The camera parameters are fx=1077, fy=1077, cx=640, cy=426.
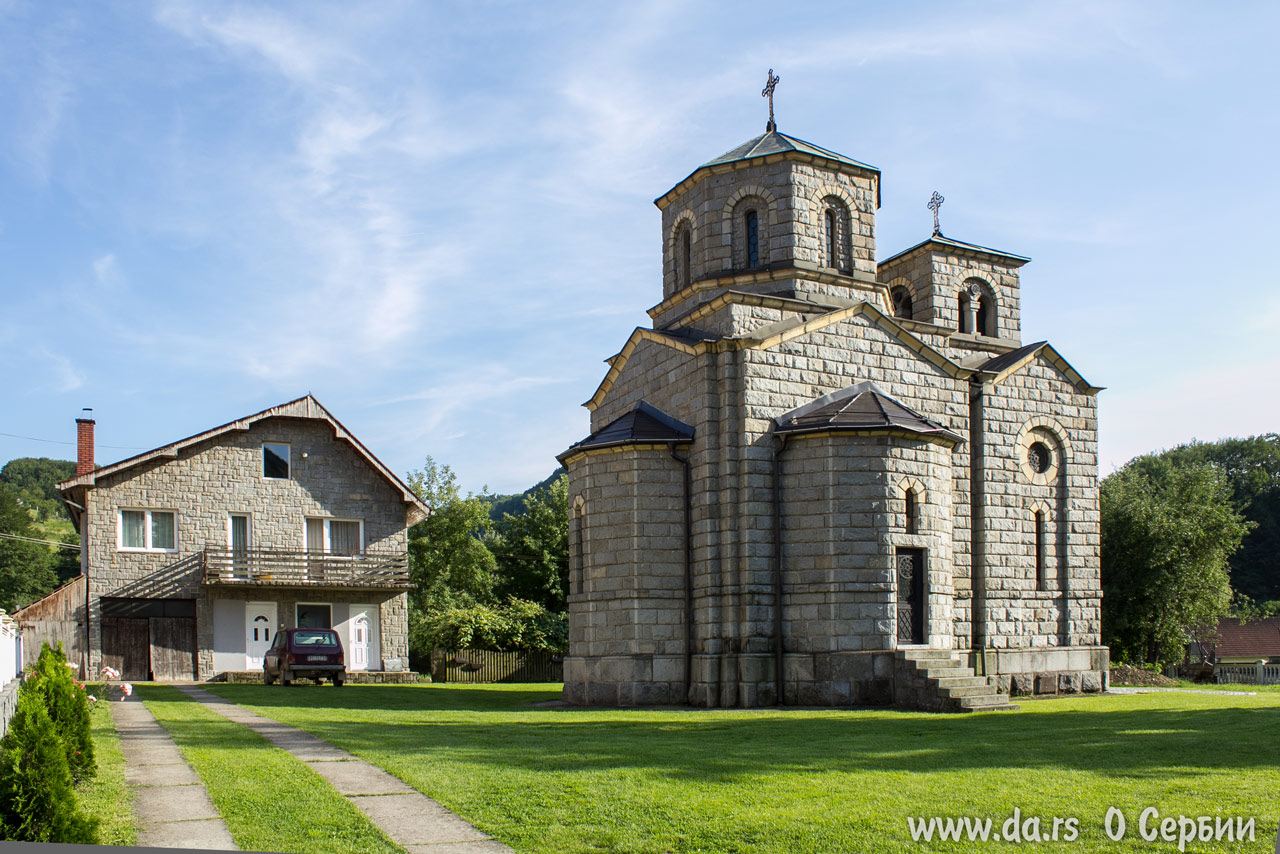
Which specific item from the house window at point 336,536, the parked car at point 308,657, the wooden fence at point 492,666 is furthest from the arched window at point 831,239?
the house window at point 336,536

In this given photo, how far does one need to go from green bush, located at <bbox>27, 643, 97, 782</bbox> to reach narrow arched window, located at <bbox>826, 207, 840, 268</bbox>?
14.7 meters

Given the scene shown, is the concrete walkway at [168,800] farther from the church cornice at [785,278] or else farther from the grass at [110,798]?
the church cornice at [785,278]

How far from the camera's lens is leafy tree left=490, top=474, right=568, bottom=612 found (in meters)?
43.6

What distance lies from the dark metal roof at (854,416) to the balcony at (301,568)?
46.7 ft

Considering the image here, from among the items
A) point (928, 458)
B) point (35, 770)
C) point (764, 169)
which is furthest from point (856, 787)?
point (764, 169)

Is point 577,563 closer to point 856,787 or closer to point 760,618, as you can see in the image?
point 760,618

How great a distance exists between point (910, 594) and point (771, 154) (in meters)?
8.14

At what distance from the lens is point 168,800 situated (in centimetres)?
722

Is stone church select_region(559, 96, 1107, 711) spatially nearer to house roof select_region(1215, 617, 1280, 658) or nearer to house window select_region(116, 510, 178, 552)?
house window select_region(116, 510, 178, 552)

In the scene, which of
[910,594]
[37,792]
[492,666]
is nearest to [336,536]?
[492,666]

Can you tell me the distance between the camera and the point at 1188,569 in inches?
1281

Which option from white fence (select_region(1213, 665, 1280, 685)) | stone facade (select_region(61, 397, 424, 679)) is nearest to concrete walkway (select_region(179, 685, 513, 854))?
stone facade (select_region(61, 397, 424, 679))

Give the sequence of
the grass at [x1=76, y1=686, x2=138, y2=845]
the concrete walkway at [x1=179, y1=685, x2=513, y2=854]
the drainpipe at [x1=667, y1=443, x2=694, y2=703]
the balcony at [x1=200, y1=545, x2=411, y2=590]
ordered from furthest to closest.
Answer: the balcony at [x1=200, y1=545, x2=411, y2=590], the drainpipe at [x1=667, y1=443, x2=694, y2=703], the grass at [x1=76, y1=686, x2=138, y2=845], the concrete walkway at [x1=179, y1=685, x2=513, y2=854]

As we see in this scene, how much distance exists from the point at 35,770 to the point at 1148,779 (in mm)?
7193
